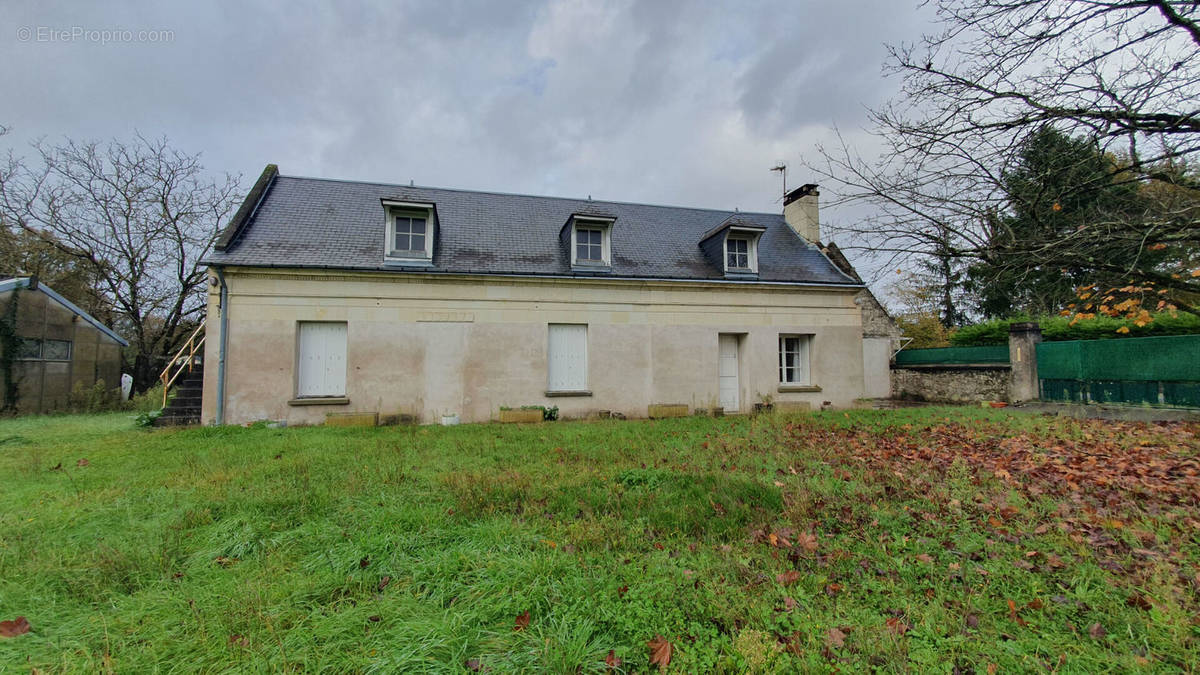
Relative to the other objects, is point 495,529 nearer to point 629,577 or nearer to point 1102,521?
A: point 629,577

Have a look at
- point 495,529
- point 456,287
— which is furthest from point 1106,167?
point 456,287

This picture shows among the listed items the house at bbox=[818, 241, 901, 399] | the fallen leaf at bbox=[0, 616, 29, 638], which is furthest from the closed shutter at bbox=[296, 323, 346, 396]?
the house at bbox=[818, 241, 901, 399]

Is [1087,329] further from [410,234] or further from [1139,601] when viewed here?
[410,234]

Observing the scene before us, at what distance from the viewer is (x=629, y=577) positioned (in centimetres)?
277

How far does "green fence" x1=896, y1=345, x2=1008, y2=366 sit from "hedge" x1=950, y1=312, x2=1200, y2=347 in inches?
44.6

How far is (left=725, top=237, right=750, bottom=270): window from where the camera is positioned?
1325 centimetres

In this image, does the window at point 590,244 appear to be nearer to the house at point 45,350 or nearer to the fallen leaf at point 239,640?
the fallen leaf at point 239,640

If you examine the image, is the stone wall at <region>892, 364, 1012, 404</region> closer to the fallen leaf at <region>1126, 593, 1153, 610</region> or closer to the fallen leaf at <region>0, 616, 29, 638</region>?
the fallen leaf at <region>1126, 593, 1153, 610</region>

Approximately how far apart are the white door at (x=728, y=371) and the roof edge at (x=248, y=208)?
12.2m

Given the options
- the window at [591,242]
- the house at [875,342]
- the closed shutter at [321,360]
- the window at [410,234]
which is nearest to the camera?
the closed shutter at [321,360]

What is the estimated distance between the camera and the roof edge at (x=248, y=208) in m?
10.3

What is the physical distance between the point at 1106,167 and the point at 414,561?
7962 millimetres

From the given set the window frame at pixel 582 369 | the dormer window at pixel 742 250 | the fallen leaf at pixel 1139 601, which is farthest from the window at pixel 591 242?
the fallen leaf at pixel 1139 601

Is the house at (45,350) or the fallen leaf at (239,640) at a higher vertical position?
the house at (45,350)
